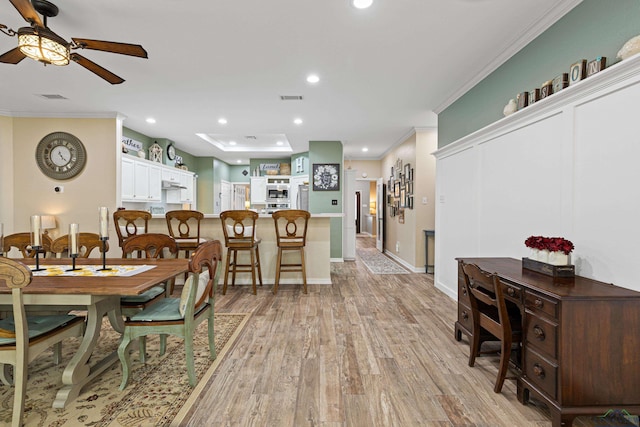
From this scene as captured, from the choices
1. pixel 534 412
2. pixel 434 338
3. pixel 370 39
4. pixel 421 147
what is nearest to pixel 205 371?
pixel 434 338

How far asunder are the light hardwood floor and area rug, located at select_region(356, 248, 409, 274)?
2.04 metres

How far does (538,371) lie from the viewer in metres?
1.64

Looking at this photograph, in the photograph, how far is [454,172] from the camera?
3854mm

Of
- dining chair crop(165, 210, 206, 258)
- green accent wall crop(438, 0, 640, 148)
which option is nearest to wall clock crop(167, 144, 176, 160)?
dining chair crop(165, 210, 206, 258)

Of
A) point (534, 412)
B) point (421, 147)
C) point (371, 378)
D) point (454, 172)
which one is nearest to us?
point (534, 412)

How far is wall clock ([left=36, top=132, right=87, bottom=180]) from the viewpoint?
464 centimetres

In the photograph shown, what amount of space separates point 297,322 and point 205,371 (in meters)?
1.11

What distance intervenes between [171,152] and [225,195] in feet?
8.17

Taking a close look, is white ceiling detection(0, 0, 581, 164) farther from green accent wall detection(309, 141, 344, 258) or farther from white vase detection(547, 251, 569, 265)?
white vase detection(547, 251, 569, 265)

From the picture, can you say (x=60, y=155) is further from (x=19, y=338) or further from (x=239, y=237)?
(x=19, y=338)

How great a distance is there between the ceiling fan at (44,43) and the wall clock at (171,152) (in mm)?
4309

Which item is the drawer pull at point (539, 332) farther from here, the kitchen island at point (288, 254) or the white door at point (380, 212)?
the white door at point (380, 212)

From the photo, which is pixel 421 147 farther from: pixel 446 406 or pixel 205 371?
pixel 205 371

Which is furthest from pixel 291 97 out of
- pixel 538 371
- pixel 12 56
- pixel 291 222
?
pixel 538 371
